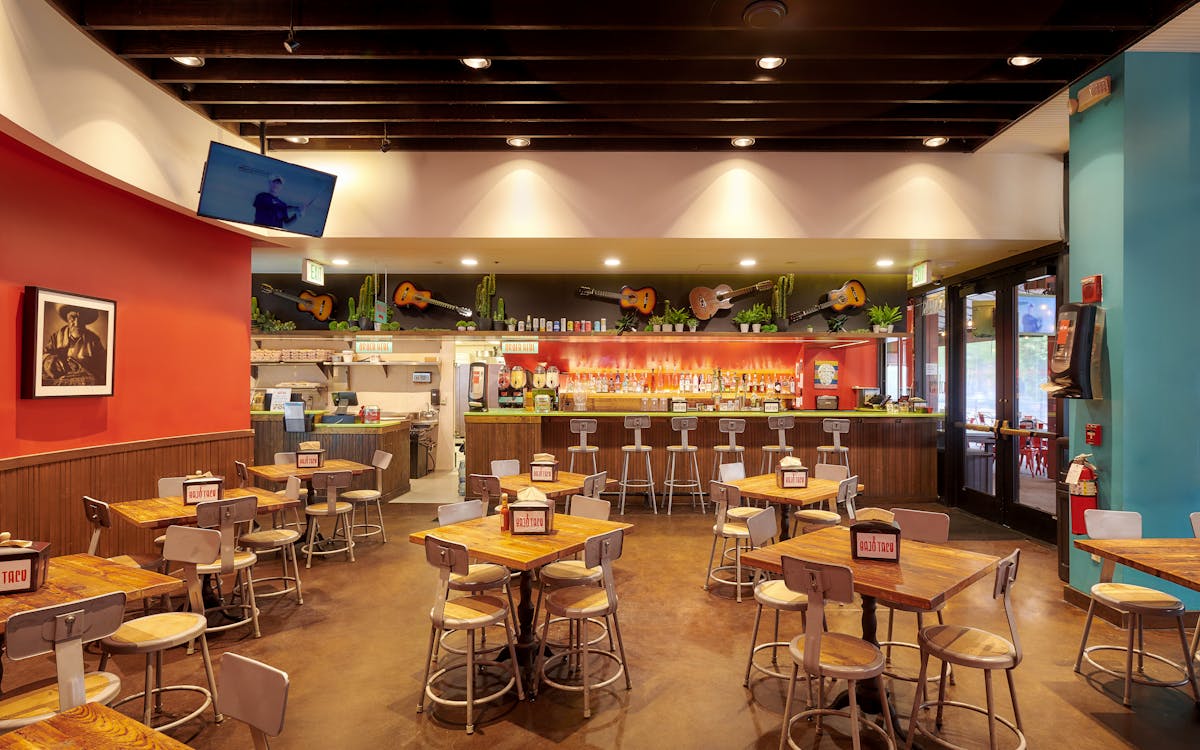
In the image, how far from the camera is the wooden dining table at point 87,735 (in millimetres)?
1597

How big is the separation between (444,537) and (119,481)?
376 cm

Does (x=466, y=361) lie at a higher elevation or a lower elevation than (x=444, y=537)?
higher

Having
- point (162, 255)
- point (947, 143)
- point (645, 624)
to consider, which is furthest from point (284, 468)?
point (947, 143)

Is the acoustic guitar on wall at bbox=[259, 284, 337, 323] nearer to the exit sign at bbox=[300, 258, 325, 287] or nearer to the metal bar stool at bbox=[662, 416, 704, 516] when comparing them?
the exit sign at bbox=[300, 258, 325, 287]

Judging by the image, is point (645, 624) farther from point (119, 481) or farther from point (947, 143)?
point (947, 143)

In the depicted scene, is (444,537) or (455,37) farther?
(455,37)

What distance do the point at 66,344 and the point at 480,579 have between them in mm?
3882

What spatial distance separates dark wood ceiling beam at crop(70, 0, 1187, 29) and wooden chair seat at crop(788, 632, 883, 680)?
3.93 metres

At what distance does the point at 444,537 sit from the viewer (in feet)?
11.4

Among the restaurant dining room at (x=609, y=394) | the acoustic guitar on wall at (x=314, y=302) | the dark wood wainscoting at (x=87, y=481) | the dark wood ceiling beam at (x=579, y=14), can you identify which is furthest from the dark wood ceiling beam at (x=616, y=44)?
the acoustic guitar on wall at (x=314, y=302)

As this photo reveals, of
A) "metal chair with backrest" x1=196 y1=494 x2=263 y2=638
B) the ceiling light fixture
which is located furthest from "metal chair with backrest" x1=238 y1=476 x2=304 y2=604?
the ceiling light fixture

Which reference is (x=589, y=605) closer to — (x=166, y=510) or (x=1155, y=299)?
(x=166, y=510)

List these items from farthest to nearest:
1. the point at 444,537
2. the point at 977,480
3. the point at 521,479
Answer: the point at 977,480, the point at 521,479, the point at 444,537

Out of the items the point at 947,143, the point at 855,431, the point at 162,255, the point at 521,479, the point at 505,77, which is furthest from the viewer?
the point at 855,431
